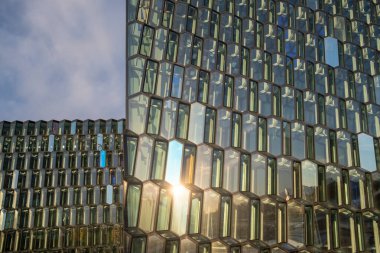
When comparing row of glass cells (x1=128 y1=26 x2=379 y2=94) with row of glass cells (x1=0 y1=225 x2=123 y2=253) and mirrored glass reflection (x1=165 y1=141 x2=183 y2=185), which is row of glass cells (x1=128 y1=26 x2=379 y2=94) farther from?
row of glass cells (x1=0 y1=225 x2=123 y2=253)

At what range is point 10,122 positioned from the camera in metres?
40.1

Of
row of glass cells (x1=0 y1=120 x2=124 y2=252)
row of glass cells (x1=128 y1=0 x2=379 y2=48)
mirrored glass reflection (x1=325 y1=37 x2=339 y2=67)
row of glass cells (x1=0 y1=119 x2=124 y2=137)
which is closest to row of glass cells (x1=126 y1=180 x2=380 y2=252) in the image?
row of glass cells (x1=128 y1=0 x2=379 y2=48)

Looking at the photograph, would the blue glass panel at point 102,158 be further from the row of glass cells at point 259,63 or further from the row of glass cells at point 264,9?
the row of glass cells at point 259,63

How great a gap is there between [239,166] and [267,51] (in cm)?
432

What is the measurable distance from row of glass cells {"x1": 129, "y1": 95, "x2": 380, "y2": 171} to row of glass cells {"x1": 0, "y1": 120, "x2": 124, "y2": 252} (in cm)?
2619

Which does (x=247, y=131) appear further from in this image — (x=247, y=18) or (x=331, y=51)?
(x=331, y=51)

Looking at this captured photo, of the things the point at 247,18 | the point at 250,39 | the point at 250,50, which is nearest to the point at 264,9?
the point at 247,18

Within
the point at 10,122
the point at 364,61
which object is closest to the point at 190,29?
the point at 364,61

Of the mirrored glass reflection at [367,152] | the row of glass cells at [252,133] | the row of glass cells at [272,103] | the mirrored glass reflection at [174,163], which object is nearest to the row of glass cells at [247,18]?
the row of glass cells at [272,103]

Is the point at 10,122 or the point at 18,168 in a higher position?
the point at 10,122

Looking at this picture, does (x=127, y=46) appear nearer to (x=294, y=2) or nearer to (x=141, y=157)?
(x=141, y=157)

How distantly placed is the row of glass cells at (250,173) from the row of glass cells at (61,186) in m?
26.5

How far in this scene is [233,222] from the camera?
11078 mm

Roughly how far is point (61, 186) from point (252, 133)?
2955 centimetres
